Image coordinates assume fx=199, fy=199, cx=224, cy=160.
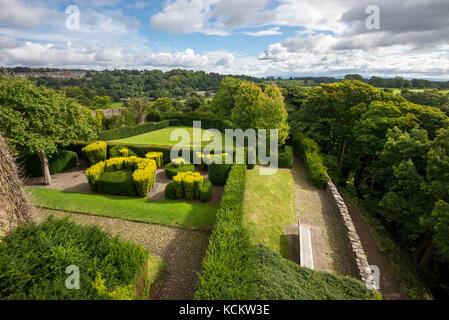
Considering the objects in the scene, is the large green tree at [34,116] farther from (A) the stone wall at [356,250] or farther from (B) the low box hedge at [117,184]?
(A) the stone wall at [356,250]

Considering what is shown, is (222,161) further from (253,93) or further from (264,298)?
(253,93)

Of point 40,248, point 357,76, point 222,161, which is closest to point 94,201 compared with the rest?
point 40,248

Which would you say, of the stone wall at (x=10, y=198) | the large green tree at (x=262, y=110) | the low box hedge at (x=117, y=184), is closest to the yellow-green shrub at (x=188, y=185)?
the low box hedge at (x=117, y=184)

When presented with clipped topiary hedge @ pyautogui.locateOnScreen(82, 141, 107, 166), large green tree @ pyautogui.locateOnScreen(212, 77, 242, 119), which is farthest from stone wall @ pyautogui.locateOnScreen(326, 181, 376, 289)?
large green tree @ pyautogui.locateOnScreen(212, 77, 242, 119)

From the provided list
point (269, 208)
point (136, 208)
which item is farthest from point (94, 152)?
point (269, 208)

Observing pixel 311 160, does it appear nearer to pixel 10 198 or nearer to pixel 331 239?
pixel 331 239

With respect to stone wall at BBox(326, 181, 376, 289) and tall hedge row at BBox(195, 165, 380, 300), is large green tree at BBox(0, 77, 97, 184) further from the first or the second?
stone wall at BBox(326, 181, 376, 289)
